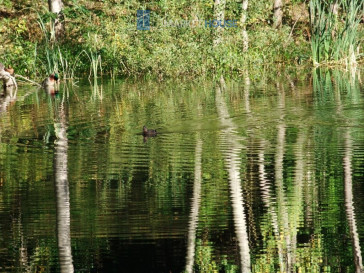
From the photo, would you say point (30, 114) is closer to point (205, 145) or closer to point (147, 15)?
point (205, 145)

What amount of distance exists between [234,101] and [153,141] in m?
6.07

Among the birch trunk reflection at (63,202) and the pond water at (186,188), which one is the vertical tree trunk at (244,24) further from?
the birch trunk reflection at (63,202)

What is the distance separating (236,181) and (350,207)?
1.78 meters

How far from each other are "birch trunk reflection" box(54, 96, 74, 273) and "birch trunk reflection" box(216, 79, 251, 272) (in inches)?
53.4

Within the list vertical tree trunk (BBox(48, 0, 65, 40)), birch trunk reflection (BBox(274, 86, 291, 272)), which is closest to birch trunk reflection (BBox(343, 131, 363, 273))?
birch trunk reflection (BBox(274, 86, 291, 272))

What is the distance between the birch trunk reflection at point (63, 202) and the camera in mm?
7090

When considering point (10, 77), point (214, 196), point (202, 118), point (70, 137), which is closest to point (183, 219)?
point (214, 196)

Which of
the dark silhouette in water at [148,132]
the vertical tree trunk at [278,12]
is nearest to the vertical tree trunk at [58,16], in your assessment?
the vertical tree trunk at [278,12]

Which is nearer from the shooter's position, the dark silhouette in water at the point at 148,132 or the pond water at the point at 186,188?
the pond water at the point at 186,188

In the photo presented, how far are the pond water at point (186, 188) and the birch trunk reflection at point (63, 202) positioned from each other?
0.02 m

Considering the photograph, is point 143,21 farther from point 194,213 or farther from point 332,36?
Answer: point 194,213

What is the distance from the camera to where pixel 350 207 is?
8359 millimetres

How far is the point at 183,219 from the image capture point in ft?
26.7

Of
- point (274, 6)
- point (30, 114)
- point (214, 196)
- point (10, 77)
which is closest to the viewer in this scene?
point (214, 196)
